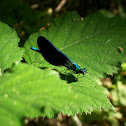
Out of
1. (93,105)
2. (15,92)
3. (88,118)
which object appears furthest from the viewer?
(88,118)

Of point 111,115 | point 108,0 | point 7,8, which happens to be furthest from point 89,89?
point 108,0

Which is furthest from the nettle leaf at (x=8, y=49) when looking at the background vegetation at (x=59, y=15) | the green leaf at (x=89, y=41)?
the background vegetation at (x=59, y=15)

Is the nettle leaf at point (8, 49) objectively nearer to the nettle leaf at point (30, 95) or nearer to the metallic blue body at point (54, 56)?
the metallic blue body at point (54, 56)

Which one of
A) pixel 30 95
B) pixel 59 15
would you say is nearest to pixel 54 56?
pixel 30 95

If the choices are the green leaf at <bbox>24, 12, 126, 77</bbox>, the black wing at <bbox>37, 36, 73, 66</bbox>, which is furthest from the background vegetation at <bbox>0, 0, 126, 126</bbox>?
the black wing at <bbox>37, 36, 73, 66</bbox>

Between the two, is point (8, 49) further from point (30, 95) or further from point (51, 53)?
point (30, 95)

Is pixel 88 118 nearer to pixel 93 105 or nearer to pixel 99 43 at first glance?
pixel 93 105
